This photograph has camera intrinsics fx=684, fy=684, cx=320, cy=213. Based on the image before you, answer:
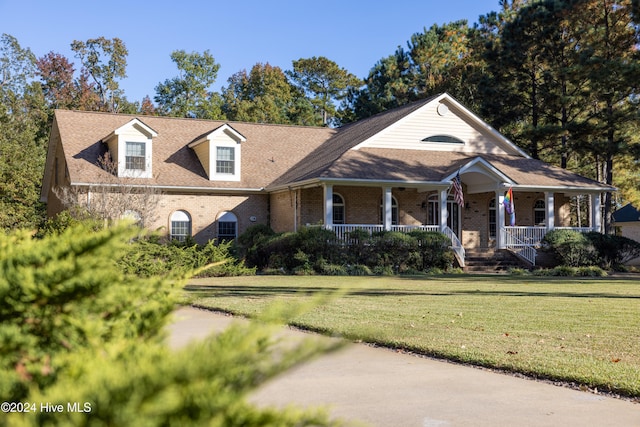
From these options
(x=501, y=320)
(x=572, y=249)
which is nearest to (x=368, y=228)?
(x=572, y=249)

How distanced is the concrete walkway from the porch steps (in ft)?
67.9

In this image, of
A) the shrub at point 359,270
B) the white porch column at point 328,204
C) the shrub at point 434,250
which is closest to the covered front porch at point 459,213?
the white porch column at point 328,204

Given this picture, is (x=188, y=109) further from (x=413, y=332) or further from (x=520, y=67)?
(x=413, y=332)

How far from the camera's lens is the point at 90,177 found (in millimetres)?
28344

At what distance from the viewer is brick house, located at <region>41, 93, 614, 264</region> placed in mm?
28734

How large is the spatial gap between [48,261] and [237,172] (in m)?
29.5

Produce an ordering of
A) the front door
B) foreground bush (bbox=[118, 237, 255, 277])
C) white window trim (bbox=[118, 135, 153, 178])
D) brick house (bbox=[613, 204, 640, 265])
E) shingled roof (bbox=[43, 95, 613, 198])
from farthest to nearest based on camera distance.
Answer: brick house (bbox=[613, 204, 640, 265]), the front door, white window trim (bbox=[118, 135, 153, 178]), shingled roof (bbox=[43, 95, 613, 198]), foreground bush (bbox=[118, 237, 255, 277])

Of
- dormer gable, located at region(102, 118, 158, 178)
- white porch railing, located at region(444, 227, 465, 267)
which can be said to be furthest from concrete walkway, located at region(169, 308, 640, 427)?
dormer gable, located at region(102, 118, 158, 178)

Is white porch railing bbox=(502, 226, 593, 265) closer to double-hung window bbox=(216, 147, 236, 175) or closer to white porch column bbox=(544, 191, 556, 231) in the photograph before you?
white porch column bbox=(544, 191, 556, 231)

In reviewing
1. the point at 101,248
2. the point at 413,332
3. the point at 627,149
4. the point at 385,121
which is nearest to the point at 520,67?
the point at 627,149

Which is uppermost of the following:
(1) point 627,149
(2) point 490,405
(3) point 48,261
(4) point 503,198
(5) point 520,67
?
(5) point 520,67

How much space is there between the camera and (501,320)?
11.4 metres

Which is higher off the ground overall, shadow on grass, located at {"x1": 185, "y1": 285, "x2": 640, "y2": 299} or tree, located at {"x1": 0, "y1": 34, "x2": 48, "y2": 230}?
tree, located at {"x1": 0, "y1": 34, "x2": 48, "y2": 230}

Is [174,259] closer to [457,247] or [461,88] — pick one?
[457,247]
